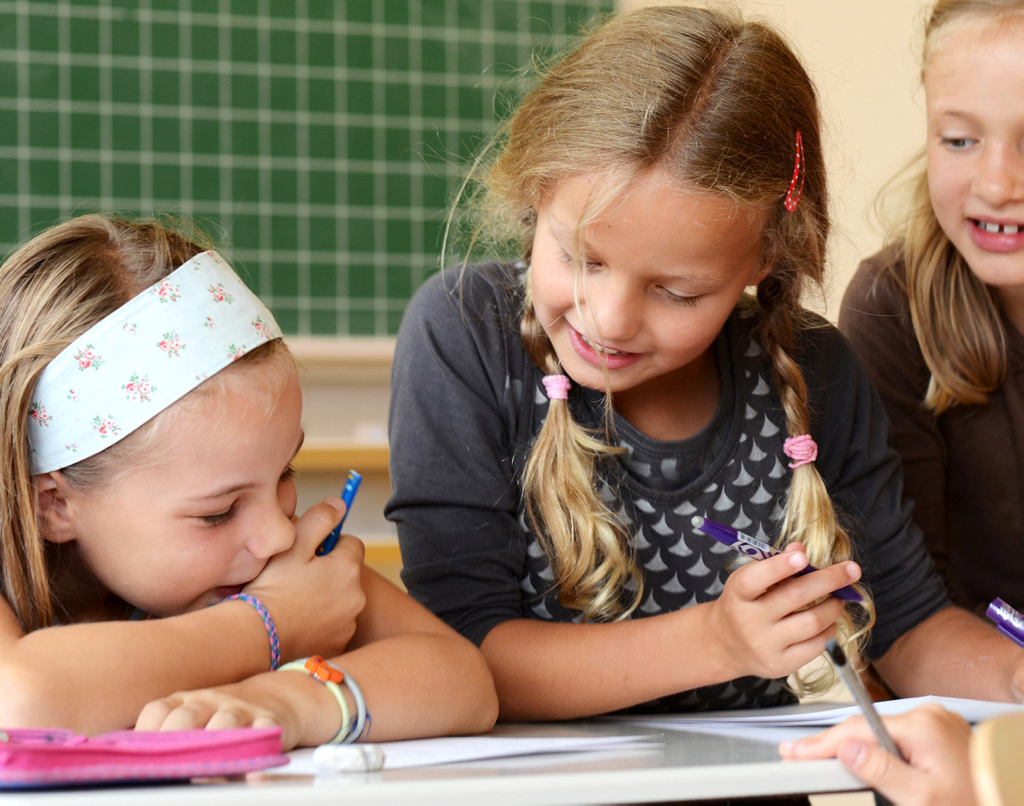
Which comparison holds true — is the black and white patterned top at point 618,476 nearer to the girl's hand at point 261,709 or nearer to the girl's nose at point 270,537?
the girl's nose at point 270,537

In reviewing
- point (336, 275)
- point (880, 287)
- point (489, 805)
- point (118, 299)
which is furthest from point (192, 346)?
point (336, 275)

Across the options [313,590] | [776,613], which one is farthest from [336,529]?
[776,613]

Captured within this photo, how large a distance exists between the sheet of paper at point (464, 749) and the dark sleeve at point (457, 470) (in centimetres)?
28

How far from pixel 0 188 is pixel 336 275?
0.87 meters

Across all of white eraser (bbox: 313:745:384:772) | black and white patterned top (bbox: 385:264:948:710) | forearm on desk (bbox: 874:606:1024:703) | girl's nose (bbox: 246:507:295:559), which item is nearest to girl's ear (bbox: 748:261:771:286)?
black and white patterned top (bbox: 385:264:948:710)

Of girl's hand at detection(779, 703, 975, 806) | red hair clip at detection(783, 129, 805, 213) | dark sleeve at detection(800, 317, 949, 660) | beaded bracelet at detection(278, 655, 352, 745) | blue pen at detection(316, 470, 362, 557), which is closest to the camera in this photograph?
girl's hand at detection(779, 703, 975, 806)

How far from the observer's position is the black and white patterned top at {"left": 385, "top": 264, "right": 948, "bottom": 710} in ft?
3.52

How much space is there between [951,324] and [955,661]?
56 centimetres

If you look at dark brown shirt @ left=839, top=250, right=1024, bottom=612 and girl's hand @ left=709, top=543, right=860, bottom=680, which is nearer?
girl's hand @ left=709, top=543, right=860, bottom=680

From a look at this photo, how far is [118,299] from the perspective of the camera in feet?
2.86

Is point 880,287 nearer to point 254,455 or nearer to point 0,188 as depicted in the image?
point 254,455

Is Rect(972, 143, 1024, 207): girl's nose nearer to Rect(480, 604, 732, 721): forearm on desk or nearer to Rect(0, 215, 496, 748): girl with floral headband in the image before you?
Rect(480, 604, 732, 721): forearm on desk

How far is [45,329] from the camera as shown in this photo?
85cm

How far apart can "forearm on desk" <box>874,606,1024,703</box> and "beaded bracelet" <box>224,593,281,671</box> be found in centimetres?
68
